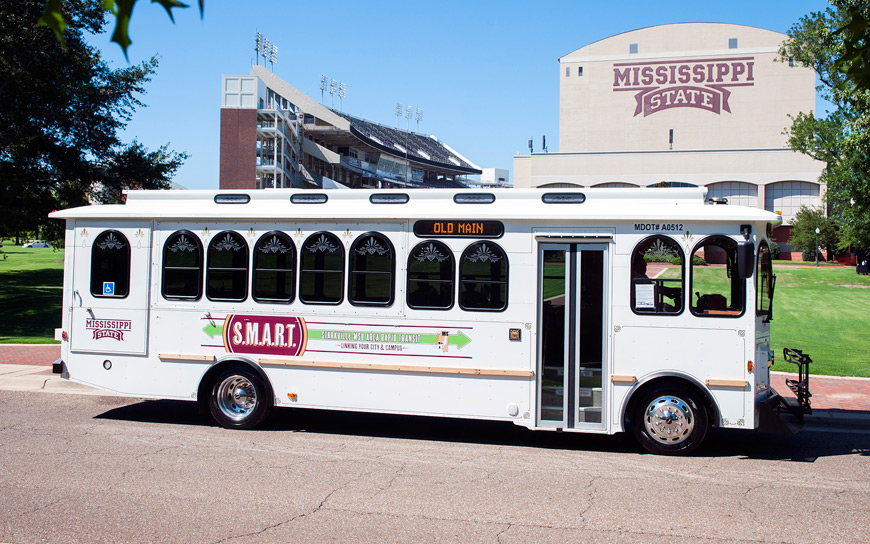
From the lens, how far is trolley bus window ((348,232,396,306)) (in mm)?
8273

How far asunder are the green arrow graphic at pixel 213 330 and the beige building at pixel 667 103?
6784cm

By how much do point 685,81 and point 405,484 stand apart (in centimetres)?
8113

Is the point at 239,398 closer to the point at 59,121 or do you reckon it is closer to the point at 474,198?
the point at 474,198

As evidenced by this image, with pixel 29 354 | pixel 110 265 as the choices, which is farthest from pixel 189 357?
pixel 29 354

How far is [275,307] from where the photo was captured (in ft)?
28.1

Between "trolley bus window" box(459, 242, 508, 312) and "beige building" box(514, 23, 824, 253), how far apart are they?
6729 centimetres

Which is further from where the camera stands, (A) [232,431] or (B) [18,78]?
(B) [18,78]

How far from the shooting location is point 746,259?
7.25 meters

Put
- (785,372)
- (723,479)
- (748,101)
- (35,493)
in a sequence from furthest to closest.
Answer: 1. (748,101)
2. (785,372)
3. (723,479)
4. (35,493)

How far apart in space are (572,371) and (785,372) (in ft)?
23.3

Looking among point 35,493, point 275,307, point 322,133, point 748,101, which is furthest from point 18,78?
point 748,101

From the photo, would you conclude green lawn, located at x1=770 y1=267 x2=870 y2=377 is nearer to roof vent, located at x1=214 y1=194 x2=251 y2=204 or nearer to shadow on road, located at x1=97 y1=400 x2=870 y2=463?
shadow on road, located at x1=97 y1=400 x2=870 y2=463

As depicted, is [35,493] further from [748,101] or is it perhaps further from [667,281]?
[748,101]

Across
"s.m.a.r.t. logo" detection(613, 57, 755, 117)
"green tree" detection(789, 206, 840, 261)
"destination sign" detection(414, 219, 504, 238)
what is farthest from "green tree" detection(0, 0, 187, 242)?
"s.m.a.r.t. logo" detection(613, 57, 755, 117)
